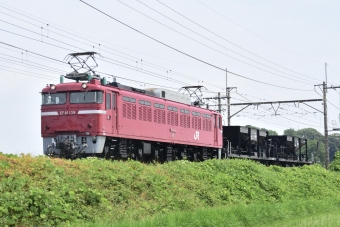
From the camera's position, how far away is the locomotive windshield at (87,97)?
26328 millimetres

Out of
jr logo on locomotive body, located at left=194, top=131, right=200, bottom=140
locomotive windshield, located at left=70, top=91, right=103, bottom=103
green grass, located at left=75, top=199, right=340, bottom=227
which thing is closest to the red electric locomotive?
locomotive windshield, located at left=70, top=91, right=103, bottom=103

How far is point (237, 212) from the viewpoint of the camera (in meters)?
18.6

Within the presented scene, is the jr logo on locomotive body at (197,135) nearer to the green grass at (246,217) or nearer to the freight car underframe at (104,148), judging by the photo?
the freight car underframe at (104,148)

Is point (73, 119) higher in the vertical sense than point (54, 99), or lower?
lower

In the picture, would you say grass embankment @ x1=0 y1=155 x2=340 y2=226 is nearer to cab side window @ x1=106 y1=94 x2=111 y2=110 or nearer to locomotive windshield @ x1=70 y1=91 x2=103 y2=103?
cab side window @ x1=106 y1=94 x2=111 y2=110

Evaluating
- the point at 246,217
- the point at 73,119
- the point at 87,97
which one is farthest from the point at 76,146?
the point at 246,217

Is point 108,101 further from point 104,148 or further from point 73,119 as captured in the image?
point 104,148

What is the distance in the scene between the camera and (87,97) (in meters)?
26.6

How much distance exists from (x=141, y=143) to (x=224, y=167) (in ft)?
19.8

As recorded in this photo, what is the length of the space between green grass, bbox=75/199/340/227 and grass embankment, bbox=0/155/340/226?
2.65ft

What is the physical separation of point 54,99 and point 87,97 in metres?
1.77

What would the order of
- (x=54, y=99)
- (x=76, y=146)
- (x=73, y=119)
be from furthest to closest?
1. (x=54, y=99)
2. (x=73, y=119)
3. (x=76, y=146)

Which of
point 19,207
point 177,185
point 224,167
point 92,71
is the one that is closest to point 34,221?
point 19,207

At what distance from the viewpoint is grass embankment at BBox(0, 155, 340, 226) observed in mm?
12883
